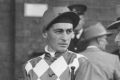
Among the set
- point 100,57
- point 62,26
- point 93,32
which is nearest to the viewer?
point 62,26

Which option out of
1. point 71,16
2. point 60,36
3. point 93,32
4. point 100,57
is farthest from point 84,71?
point 93,32

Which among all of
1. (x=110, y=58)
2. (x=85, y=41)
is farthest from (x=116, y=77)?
(x=85, y=41)

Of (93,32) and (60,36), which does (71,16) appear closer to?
(60,36)

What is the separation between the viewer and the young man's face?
3.75 m

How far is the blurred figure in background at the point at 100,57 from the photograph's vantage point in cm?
541

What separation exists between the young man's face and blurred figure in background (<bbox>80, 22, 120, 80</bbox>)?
1263 millimetres

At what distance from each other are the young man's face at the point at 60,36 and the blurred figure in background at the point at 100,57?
1.26 meters

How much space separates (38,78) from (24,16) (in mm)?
5091

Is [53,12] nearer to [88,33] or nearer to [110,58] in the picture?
[110,58]

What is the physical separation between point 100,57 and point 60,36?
1.97 metres

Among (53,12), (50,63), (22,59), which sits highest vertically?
(53,12)

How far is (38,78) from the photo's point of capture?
3742mm

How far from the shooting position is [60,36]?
378 cm

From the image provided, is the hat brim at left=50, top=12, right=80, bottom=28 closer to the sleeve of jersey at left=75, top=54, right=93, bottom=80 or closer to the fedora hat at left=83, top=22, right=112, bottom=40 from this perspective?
the sleeve of jersey at left=75, top=54, right=93, bottom=80
